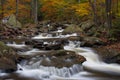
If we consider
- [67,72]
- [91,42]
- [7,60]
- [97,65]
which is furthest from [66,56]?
[91,42]

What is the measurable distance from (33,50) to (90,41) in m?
4.23

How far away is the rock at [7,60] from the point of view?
10117mm

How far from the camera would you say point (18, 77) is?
9.70 metres

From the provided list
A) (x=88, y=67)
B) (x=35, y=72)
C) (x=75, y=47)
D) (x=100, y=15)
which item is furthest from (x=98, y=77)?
(x=100, y=15)

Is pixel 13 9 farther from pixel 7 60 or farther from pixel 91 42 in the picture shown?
pixel 7 60

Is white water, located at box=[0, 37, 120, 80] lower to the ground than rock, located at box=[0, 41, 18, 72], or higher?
lower

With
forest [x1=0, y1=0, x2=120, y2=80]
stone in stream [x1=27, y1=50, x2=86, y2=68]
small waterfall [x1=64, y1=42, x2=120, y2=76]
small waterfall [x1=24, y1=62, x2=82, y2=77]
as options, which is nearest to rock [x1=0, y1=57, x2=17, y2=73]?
forest [x1=0, y1=0, x2=120, y2=80]

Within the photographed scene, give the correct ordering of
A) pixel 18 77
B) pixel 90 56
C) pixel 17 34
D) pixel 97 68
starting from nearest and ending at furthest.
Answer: pixel 18 77 < pixel 97 68 < pixel 90 56 < pixel 17 34

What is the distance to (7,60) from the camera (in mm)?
10398

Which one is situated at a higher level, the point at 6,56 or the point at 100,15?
the point at 100,15

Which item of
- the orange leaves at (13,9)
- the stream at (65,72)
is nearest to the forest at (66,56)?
the stream at (65,72)

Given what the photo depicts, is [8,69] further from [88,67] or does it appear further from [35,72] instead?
[88,67]

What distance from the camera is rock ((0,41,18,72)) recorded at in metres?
10.1

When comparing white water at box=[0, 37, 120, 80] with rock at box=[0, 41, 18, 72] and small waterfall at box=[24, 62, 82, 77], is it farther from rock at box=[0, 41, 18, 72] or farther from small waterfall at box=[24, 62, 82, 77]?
rock at box=[0, 41, 18, 72]
